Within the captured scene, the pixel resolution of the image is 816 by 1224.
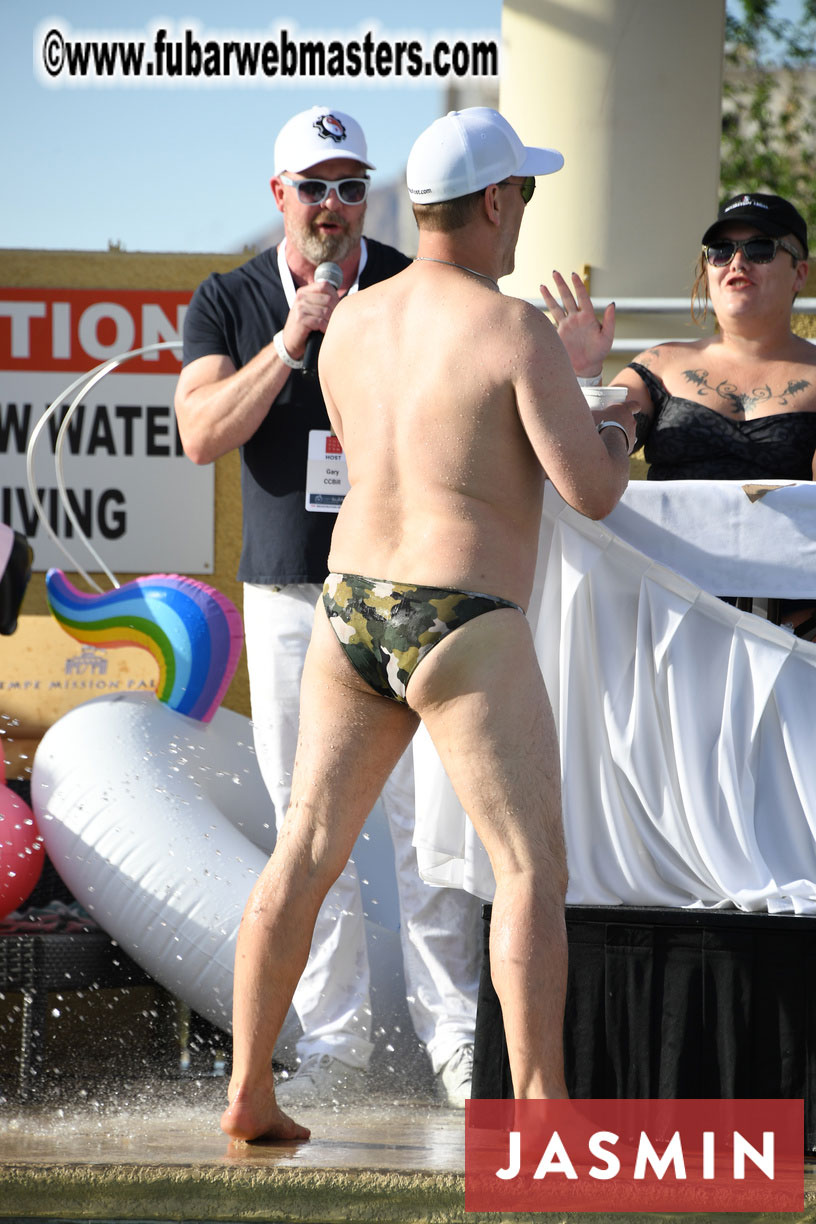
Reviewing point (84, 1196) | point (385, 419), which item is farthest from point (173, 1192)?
point (385, 419)

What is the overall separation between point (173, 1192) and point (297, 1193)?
215mm

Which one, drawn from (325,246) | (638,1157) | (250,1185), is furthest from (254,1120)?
(325,246)

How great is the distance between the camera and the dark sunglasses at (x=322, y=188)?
3795 millimetres

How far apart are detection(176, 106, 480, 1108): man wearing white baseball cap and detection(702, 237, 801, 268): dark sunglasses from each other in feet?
3.18

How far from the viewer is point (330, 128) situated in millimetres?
3814

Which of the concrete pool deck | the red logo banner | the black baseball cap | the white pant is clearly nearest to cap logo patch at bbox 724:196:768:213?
the black baseball cap

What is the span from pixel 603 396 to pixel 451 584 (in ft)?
2.44

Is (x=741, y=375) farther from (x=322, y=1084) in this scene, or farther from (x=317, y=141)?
(x=322, y=1084)

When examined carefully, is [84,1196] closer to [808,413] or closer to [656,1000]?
[656,1000]

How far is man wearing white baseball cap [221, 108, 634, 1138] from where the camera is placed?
2516mm

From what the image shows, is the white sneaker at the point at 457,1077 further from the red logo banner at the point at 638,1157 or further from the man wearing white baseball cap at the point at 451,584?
the man wearing white baseball cap at the point at 451,584

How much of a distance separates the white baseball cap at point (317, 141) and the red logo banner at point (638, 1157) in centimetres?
238

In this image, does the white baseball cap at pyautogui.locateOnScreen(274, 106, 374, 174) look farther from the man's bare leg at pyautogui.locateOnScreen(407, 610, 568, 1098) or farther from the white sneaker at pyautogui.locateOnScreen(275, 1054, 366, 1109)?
the white sneaker at pyautogui.locateOnScreen(275, 1054, 366, 1109)

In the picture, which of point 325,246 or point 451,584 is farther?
point 325,246
